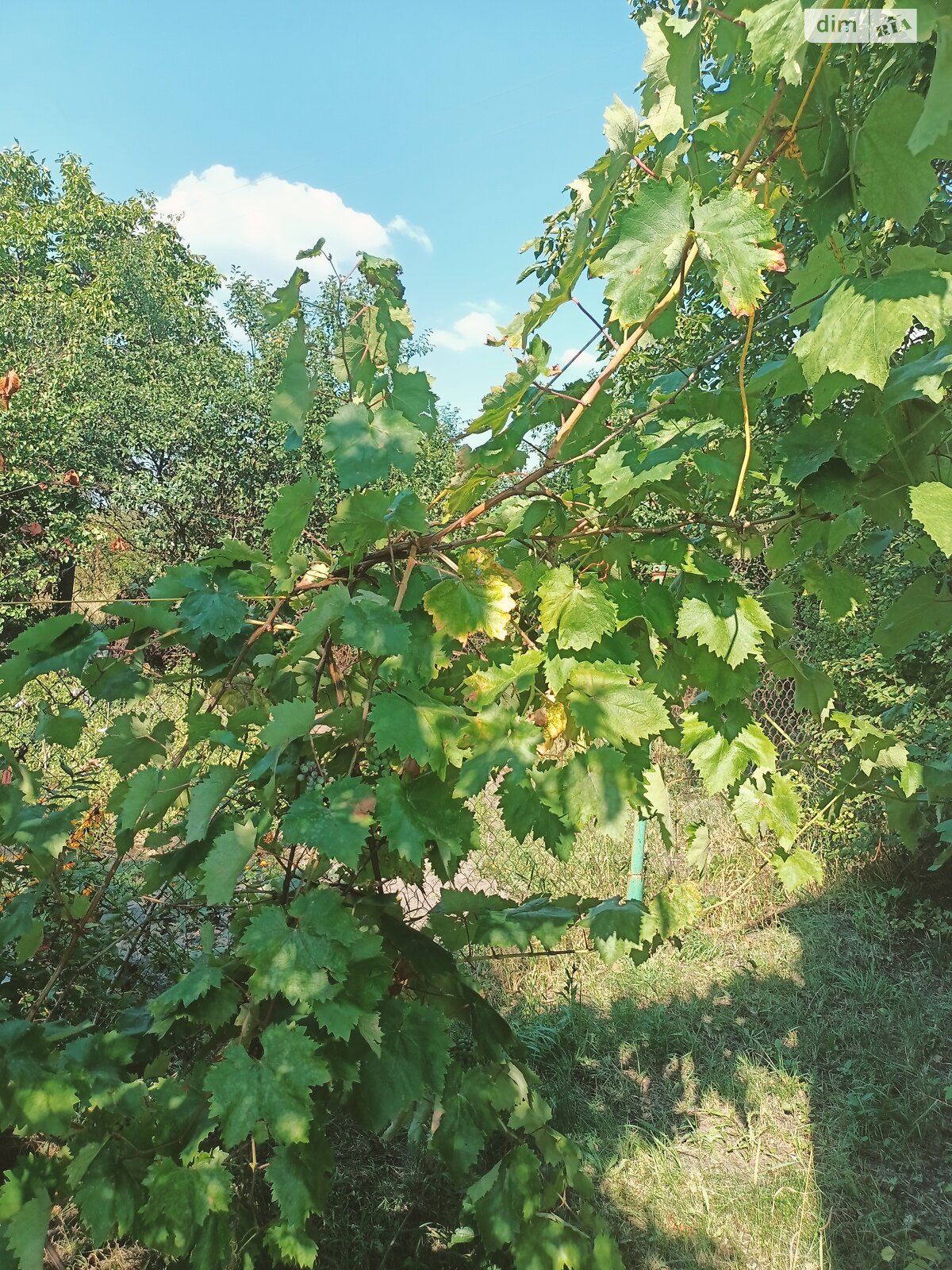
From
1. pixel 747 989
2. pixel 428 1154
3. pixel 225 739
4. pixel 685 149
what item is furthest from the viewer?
pixel 747 989

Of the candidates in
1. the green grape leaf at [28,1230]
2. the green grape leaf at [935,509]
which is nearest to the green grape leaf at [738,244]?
the green grape leaf at [935,509]

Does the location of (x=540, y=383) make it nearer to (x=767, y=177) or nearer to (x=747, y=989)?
(x=767, y=177)

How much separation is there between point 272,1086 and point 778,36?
3.75 ft

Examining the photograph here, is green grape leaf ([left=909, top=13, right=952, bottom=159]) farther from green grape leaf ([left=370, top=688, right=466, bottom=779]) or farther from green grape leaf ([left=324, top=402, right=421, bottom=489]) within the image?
green grape leaf ([left=370, top=688, right=466, bottom=779])

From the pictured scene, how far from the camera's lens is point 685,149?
1.11m

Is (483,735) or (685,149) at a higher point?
(685,149)

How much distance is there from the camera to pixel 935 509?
0.86 meters

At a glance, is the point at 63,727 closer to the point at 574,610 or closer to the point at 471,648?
the point at 471,648

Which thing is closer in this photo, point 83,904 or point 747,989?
point 83,904

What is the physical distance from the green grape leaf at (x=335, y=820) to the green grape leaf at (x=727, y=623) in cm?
46

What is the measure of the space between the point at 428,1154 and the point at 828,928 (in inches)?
90.7

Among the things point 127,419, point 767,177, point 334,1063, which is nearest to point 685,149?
point 767,177

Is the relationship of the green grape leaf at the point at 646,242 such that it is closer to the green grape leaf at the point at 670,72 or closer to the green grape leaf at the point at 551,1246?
the green grape leaf at the point at 670,72

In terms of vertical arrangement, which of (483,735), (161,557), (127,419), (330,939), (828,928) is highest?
(127,419)
